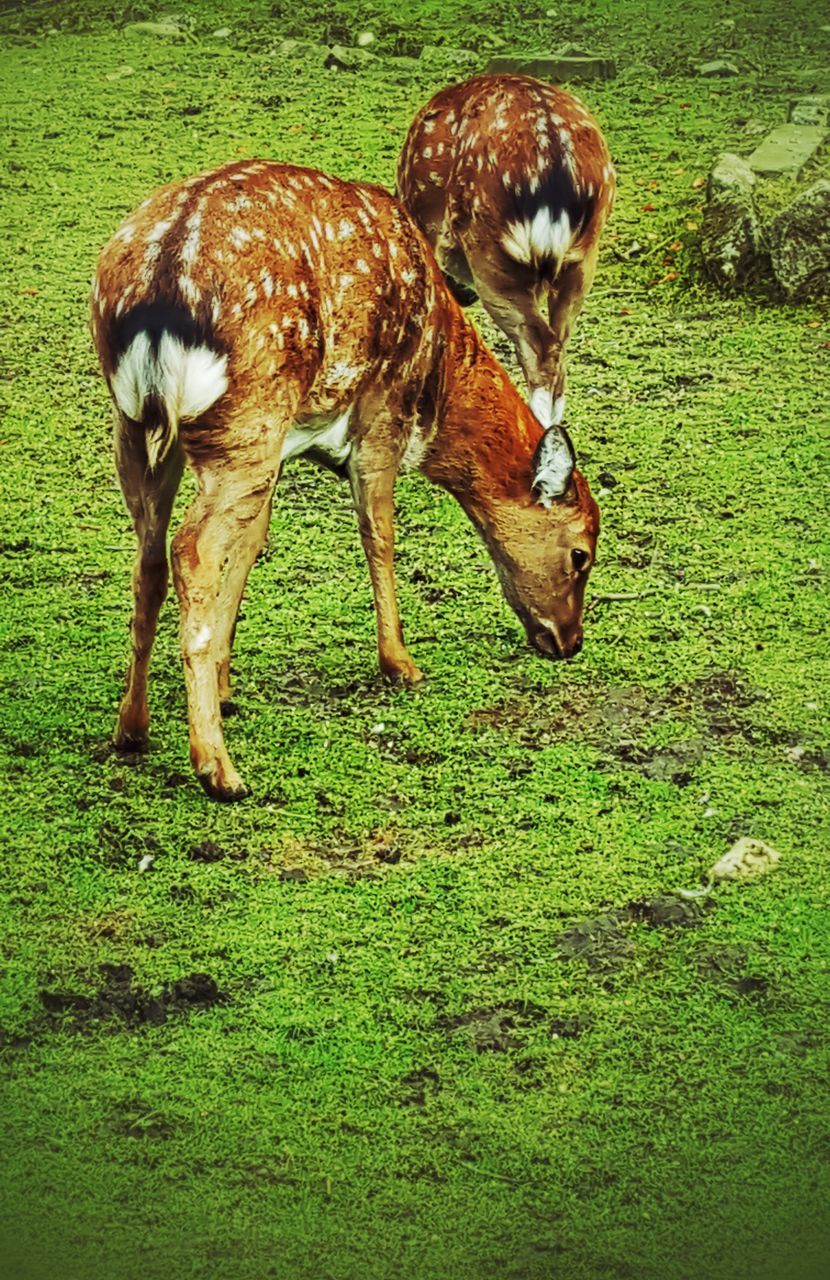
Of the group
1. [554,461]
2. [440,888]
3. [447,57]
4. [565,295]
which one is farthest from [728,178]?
[440,888]

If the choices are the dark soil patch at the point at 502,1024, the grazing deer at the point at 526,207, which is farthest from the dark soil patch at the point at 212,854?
the grazing deer at the point at 526,207

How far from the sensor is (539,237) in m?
6.02

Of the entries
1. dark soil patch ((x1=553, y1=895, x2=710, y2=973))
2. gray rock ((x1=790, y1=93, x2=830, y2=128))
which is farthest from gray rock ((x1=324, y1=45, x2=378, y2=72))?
dark soil patch ((x1=553, y1=895, x2=710, y2=973))

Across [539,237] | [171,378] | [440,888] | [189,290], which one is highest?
[189,290]

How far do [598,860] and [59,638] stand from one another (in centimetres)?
188

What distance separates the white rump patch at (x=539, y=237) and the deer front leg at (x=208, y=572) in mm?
2283

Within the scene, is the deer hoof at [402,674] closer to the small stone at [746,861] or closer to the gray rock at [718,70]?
the small stone at [746,861]

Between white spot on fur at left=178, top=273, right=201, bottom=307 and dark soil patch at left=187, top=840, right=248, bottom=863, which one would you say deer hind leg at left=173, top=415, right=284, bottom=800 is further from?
white spot on fur at left=178, top=273, right=201, bottom=307

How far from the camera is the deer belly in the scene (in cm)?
425

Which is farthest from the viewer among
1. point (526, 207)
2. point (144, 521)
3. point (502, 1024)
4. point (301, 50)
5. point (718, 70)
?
point (301, 50)

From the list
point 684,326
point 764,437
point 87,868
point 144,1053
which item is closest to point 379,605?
point 87,868

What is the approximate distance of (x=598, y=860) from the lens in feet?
13.1

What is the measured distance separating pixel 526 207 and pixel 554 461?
1743mm

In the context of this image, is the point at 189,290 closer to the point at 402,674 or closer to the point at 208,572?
the point at 208,572
